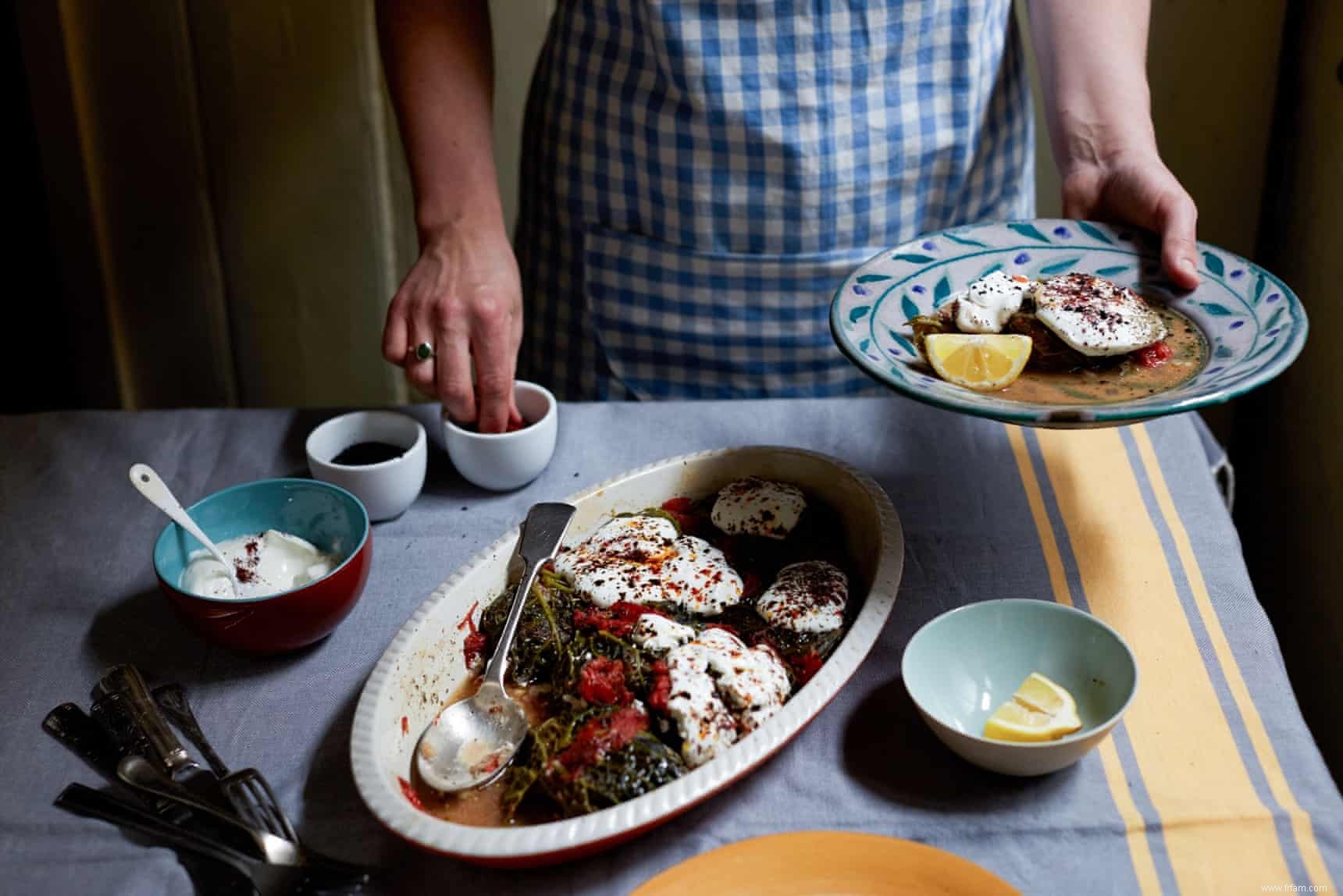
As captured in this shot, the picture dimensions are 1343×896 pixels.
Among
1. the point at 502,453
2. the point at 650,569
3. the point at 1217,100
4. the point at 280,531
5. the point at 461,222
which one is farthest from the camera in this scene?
the point at 1217,100

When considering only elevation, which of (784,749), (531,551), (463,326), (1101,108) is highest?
(1101,108)

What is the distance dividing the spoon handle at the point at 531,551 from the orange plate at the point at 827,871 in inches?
10.6

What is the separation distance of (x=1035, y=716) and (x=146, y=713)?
2.76ft

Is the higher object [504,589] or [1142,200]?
[1142,200]

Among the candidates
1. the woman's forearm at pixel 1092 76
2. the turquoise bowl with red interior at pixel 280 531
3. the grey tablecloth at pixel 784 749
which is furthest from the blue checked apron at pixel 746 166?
the turquoise bowl with red interior at pixel 280 531

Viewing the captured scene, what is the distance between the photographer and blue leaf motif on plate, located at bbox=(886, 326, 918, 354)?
1.26 m

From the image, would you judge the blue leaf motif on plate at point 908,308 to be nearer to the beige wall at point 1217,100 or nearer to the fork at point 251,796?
the fork at point 251,796

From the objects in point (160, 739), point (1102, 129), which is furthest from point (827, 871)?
point (1102, 129)

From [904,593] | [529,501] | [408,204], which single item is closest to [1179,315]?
[904,593]

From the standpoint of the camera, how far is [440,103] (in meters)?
1.65

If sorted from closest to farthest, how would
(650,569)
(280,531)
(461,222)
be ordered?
(650,569) < (280,531) < (461,222)

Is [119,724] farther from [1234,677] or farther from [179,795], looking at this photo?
[1234,677]

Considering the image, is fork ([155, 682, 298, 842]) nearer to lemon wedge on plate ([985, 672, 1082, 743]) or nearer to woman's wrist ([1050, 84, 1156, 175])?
lemon wedge on plate ([985, 672, 1082, 743])

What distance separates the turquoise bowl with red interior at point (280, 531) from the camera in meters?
1.12
